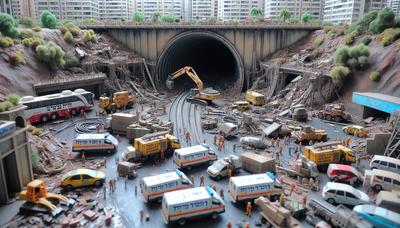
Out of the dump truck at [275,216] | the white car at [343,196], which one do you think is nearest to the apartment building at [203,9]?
the white car at [343,196]

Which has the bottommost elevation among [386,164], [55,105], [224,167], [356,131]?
[224,167]

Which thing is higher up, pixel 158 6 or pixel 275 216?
pixel 158 6

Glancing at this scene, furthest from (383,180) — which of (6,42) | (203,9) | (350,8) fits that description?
(203,9)

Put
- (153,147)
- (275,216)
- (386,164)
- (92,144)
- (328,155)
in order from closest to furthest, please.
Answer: (275,216) < (386,164) < (328,155) < (153,147) < (92,144)

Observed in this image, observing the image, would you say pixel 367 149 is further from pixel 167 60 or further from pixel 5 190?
pixel 167 60

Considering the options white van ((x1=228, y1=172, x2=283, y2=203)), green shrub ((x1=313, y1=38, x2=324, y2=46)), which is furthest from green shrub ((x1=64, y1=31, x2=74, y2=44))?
white van ((x1=228, y1=172, x2=283, y2=203))

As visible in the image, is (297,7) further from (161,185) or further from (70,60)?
(161,185)

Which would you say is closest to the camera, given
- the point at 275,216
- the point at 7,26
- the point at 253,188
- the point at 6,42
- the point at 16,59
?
the point at 275,216
